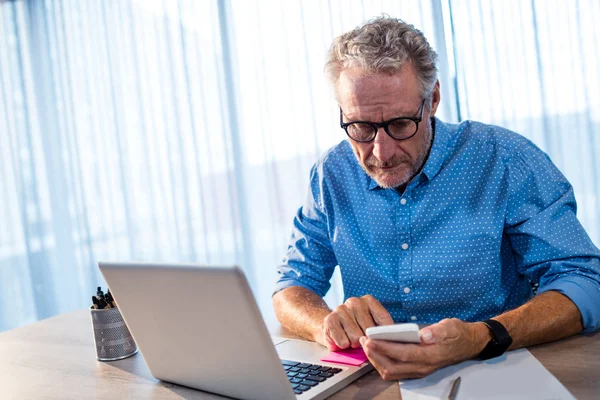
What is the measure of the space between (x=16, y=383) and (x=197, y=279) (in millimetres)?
656

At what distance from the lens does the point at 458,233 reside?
1.53m

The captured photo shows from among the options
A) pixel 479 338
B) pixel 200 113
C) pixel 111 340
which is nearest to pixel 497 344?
pixel 479 338

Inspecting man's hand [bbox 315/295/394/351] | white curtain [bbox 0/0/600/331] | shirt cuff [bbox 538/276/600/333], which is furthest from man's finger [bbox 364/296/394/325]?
white curtain [bbox 0/0/600/331]

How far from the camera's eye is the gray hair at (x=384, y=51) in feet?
4.77

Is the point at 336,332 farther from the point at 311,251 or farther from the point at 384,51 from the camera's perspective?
the point at 384,51

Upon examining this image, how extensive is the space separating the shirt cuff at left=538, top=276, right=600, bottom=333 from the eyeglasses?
0.49 meters

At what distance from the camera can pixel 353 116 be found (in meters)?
1.48

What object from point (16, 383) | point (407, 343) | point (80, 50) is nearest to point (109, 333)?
point (16, 383)

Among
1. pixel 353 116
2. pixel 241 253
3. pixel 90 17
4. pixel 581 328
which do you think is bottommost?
pixel 241 253

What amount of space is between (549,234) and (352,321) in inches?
21.6

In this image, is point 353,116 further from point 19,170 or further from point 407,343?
point 19,170

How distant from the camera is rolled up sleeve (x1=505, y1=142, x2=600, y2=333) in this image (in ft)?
4.25

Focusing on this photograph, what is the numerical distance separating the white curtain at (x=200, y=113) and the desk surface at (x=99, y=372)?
81.3 inches

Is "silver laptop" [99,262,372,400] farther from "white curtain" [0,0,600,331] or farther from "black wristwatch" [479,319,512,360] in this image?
"white curtain" [0,0,600,331]
